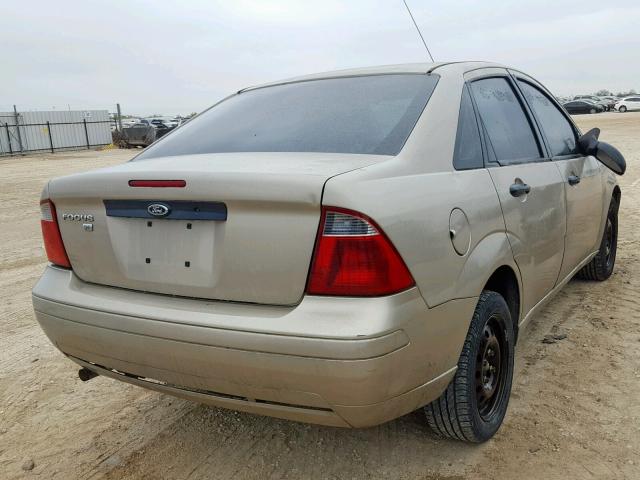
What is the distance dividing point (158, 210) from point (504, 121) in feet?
6.21

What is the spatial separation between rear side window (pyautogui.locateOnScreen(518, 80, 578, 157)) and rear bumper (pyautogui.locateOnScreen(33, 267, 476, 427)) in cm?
175

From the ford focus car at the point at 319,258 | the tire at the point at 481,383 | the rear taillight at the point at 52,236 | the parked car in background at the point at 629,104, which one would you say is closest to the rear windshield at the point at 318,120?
the ford focus car at the point at 319,258

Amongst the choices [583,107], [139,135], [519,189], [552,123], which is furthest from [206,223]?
[583,107]

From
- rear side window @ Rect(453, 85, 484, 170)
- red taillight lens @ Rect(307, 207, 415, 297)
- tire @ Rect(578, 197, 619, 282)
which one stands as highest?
rear side window @ Rect(453, 85, 484, 170)

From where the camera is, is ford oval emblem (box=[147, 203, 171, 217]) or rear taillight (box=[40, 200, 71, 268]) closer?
ford oval emblem (box=[147, 203, 171, 217])

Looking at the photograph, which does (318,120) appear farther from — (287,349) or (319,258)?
(287,349)

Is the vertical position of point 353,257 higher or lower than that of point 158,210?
lower

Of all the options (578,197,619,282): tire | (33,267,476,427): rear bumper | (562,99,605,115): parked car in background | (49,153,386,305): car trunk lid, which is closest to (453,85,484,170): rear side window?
(49,153,386,305): car trunk lid

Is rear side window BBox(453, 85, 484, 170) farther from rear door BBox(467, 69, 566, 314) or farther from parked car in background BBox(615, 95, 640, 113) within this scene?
parked car in background BBox(615, 95, 640, 113)

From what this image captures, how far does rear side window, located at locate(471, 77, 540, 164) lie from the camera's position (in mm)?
2852

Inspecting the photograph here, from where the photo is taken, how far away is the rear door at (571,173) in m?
3.48

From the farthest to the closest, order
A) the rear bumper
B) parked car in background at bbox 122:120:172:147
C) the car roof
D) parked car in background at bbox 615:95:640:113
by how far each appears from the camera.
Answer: parked car in background at bbox 615:95:640:113 → parked car in background at bbox 122:120:172:147 → the car roof → the rear bumper

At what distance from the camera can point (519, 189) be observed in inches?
109

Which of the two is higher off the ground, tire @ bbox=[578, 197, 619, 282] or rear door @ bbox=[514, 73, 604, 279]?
rear door @ bbox=[514, 73, 604, 279]
